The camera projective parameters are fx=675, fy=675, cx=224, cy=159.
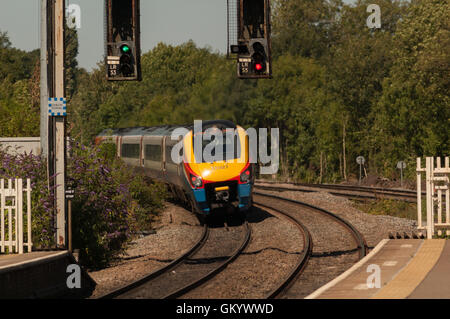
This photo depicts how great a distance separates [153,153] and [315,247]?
41.6ft

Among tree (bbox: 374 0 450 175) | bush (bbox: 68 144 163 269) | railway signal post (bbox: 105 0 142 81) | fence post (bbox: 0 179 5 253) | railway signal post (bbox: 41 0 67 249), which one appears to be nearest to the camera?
fence post (bbox: 0 179 5 253)

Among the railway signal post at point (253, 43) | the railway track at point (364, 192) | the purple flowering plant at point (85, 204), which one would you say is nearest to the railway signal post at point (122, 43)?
the railway signal post at point (253, 43)

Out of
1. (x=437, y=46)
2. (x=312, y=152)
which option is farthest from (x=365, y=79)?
(x=437, y=46)

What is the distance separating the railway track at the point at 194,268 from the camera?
37.3 ft

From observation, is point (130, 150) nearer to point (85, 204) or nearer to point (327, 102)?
point (85, 204)

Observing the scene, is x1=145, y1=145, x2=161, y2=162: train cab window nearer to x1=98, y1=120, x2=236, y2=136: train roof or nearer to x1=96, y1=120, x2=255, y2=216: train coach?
x1=98, y1=120, x2=236, y2=136: train roof

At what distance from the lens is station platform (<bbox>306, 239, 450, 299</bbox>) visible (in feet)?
27.0

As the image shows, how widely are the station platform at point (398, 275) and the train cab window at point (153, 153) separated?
49.6 ft

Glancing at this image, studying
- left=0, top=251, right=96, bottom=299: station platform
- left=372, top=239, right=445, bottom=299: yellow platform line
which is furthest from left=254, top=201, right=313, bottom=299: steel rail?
left=0, top=251, right=96, bottom=299: station platform

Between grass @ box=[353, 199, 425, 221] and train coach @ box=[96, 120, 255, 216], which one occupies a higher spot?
train coach @ box=[96, 120, 255, 216]

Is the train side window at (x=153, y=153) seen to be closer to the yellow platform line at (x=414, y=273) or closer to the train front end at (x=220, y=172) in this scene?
the train front end at (x=220, y=172)

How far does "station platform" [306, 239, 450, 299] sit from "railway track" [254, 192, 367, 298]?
1.28m

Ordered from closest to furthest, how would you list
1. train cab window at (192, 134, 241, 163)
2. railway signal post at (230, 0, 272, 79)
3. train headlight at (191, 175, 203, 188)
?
railway signal post at (230, 0, 272, 79), train headlight at (191, 175, 203, 188), train cab window at (192, 134, 241, 163)

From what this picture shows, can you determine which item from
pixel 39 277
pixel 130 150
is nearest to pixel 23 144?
pixel 39 277
